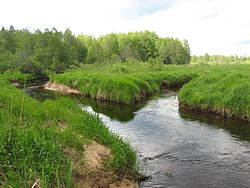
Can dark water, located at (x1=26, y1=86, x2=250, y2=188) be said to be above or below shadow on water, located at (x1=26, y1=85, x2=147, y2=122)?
below

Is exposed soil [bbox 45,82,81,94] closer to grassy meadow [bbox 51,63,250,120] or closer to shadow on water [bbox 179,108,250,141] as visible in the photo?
grassy meadow [bbox 51,63,250,120]

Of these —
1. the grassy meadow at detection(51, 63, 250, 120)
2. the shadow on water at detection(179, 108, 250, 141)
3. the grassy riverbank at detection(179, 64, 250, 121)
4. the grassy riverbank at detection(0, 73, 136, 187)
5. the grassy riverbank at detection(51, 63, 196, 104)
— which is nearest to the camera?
the grassy riverbank at detection(0, 73, 136, 187)

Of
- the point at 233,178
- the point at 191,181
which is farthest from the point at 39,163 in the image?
the point at 233,178

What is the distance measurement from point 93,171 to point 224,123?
11948mm

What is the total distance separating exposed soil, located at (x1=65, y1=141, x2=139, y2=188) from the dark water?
1.08 metres

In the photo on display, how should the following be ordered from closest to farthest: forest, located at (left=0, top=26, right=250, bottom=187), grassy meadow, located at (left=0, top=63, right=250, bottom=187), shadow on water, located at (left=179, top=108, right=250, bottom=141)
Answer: grassy meadow, located at (left=0, top=63, right=250, bottom=187) < forest, located at (left=0, top=26, right=250, bottom=187) < shadow on water, located at (left=179, top=108, right=250, bottom=141)

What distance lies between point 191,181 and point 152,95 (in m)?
21.7

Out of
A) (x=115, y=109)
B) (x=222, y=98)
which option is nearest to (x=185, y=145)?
(x=222, y=98)

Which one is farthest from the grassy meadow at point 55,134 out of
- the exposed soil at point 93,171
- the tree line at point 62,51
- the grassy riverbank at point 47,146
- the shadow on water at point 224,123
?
the tree line at point 62,51

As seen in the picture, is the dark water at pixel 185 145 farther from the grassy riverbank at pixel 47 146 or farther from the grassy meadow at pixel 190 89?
the grassy riverbank at pixel 47 146

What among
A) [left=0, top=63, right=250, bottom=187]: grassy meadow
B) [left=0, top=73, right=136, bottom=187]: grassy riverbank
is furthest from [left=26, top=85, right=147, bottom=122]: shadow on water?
[left=0, top=73, right=136, bottom=187]: grassy riverbank

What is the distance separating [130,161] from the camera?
11477 mm

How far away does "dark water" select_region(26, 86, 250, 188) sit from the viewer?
1168cm

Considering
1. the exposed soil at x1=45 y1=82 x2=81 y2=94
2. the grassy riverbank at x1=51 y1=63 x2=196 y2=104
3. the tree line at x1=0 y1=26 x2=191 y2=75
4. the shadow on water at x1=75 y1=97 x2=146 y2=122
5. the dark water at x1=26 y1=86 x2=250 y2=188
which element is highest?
the tree line at x1=0 y1=26 x2=191 y2=75
